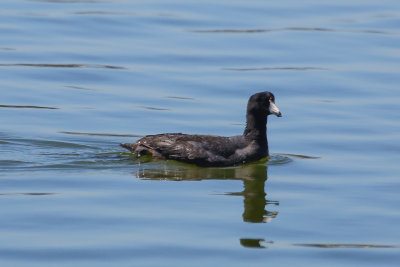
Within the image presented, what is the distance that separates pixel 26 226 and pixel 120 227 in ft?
3.24

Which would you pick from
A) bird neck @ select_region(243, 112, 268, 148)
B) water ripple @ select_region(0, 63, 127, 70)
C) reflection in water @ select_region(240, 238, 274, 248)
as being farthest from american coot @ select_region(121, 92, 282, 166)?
water ripple @ select_region(0, 63, 127, 70)

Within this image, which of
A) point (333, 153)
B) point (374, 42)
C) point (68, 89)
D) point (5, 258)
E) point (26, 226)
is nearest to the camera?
point (5, 258)

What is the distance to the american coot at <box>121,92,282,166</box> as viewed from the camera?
14.9 meters

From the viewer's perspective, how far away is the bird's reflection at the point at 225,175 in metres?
13.4

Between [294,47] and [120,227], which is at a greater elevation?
[294,47]

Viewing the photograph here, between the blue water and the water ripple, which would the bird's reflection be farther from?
the water ripple

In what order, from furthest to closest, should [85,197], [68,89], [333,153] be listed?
[68,89] → [333,153] → [85,197]

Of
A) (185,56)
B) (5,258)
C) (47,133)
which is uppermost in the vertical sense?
(185,56)

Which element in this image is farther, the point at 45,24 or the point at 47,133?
the point at 45,24

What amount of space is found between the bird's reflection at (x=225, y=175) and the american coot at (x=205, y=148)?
0.37ft

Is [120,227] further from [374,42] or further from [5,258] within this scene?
[374,42]

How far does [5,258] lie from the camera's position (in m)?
10.5

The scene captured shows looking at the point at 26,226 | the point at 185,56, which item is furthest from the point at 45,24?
the point at 26,226

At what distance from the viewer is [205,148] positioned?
14.9 m
